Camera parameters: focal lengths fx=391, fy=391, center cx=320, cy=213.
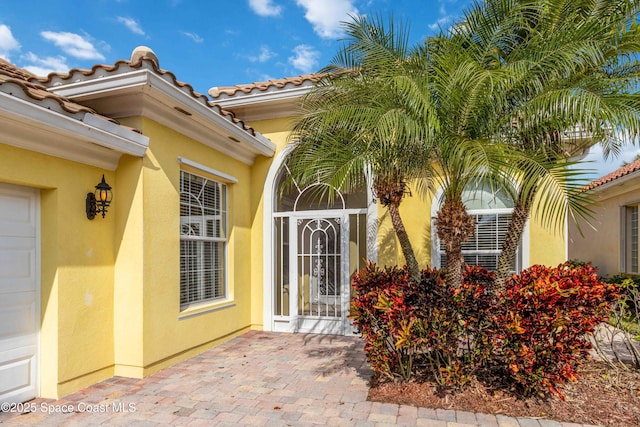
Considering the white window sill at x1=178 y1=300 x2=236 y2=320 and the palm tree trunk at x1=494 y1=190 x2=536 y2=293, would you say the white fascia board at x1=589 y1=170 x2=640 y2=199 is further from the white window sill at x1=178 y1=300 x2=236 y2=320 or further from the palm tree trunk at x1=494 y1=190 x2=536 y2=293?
the white window sill at x1=178 y1=300 x2=236 y2=320

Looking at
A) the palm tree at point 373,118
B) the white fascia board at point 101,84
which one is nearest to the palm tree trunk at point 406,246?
the palm tree at point 373,118

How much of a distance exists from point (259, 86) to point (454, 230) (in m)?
5.96

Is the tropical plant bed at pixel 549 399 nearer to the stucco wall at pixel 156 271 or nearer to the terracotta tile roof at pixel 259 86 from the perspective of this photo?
the stucco wall at pixel 156 271

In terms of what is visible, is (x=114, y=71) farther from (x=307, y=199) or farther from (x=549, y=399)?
(x=549, y=399)

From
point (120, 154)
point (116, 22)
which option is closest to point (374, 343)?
point (120, 154)

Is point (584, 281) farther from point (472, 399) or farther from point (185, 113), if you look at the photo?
point (185, 113)

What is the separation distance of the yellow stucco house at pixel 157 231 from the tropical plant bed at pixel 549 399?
3360 mm

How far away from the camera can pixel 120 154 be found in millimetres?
6219

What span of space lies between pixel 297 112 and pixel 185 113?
3.12 metres

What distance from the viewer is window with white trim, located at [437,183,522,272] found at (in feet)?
28.3

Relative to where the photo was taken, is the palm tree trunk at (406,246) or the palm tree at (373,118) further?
the palm tree trunk at (406,246)

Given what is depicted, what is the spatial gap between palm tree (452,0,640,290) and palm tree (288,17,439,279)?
908 millimetres

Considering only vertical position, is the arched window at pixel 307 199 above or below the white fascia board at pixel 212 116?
below

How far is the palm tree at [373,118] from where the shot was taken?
4.88 meters
